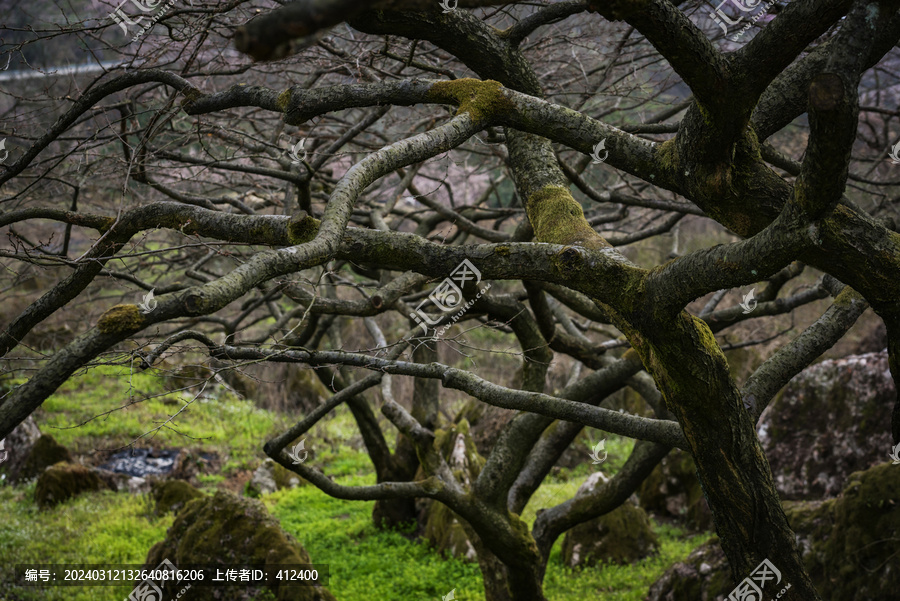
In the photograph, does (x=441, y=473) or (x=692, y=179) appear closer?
(x=692, y=179)

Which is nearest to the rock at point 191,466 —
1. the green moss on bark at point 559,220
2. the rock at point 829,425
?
the rock at point 829,425

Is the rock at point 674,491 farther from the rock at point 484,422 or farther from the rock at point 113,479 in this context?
the rock at point 113,479

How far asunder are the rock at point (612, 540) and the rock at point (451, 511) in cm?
109

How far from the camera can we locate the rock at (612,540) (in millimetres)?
6504

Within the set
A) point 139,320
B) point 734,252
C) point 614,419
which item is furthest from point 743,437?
point 139,320

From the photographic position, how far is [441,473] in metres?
4.35

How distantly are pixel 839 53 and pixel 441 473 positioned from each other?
11.3ft

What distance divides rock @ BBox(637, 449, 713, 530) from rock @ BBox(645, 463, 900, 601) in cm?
302

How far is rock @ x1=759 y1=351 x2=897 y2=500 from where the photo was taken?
607 cm

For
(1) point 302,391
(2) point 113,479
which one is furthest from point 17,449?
(1) point 302,391

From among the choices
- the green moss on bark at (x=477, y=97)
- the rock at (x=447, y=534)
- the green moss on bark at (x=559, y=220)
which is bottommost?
the rock at (x=447, y=534)

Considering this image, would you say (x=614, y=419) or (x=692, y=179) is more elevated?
(x=692, y=179)

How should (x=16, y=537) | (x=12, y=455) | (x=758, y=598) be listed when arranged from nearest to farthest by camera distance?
(x=758, y=598) → (x=16, y=537) → (x=12, y=455)

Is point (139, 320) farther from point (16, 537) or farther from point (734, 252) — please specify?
point (16, 537)
